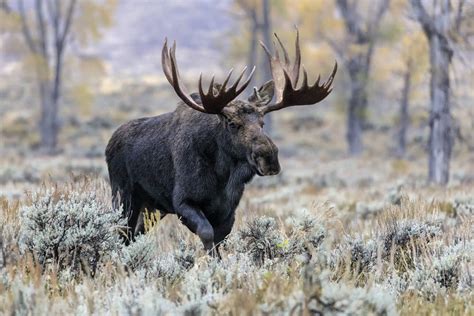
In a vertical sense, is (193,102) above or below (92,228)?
above

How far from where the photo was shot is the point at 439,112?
46.3 ft

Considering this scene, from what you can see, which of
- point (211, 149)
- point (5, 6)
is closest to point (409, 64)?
point (5, 6)

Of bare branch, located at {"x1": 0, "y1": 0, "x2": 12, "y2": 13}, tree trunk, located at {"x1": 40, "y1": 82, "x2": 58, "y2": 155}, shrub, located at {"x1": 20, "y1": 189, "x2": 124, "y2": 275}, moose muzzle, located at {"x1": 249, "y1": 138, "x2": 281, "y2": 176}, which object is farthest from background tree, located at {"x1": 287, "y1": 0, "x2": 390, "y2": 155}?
shrub, located at {"x1": 20, "y1": 189, "x2": 124, "y2": 275}

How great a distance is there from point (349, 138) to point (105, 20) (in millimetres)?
11403

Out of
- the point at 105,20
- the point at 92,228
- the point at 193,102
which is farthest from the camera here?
the point at 105,20

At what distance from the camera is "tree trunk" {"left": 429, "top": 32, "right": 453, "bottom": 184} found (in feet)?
45.5

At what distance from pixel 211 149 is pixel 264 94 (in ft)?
2.49

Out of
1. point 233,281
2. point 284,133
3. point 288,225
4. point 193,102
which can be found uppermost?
point 193,102

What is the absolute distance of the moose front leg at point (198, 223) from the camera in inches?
210

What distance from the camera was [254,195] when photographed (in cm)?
1331

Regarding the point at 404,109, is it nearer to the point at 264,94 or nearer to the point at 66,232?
the point at 264,94

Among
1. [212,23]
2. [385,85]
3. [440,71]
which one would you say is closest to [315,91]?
[440,71]

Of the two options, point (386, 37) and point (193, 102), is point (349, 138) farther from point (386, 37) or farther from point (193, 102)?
point (193, 102)

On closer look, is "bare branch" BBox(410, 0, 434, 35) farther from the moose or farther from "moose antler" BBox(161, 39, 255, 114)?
"moose antler" BBox(161, 39, 255, 114)
